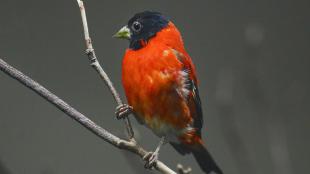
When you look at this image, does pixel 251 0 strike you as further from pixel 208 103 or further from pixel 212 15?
pixel 208 103

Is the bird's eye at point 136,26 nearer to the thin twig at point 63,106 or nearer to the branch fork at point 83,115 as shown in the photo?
the branch fork at point 83,115

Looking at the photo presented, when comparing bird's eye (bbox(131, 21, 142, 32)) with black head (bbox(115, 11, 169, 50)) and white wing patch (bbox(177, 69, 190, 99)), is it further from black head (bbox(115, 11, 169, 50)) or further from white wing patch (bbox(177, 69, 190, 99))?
white wing patch (bbox(177, 69, 190, 99))

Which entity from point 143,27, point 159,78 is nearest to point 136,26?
point 143,27

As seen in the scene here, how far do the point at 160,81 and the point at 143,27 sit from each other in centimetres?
18

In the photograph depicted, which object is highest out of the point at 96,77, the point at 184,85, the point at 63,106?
the point at 63,106

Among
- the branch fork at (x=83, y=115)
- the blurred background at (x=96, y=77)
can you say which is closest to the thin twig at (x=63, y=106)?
the branch fork at (x=83, y=115)

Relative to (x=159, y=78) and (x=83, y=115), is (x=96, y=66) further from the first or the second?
(x=159, y=78)

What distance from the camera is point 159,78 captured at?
1.92 metres

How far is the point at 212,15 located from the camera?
3.58 m

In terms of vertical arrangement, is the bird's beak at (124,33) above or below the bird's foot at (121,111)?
above

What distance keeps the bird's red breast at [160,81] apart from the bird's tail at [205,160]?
15 centimetres

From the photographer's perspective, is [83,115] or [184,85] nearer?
[83,115]

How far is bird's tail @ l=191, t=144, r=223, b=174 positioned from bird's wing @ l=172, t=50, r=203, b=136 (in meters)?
0.09

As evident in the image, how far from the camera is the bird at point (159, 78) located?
192 centimetres
